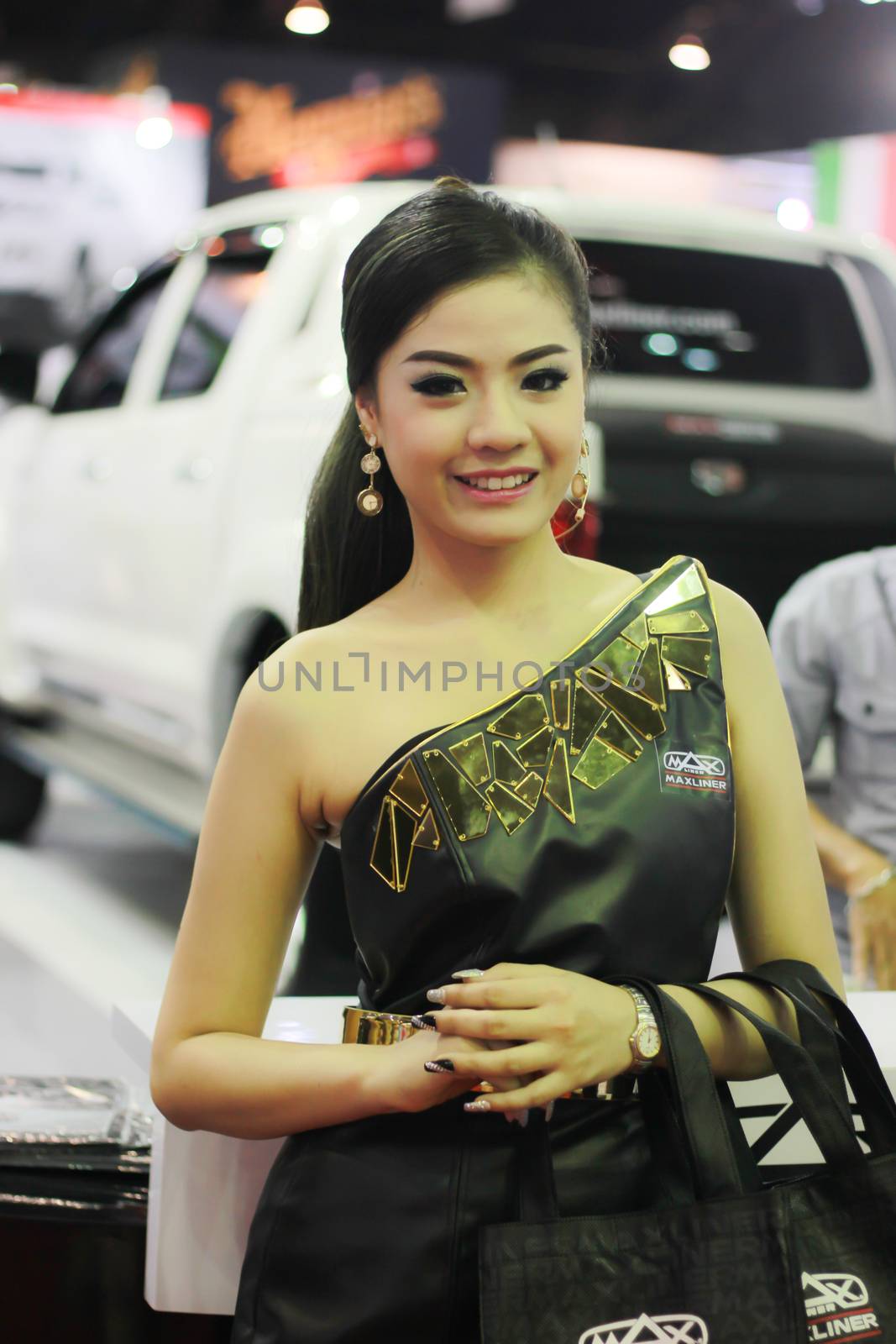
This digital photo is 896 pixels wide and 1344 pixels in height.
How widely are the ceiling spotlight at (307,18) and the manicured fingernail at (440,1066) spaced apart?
9.38 meters

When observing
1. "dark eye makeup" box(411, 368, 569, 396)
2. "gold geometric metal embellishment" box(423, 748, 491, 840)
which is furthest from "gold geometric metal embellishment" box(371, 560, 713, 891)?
"dark eye makeup" box(411, 368, 569, 396)

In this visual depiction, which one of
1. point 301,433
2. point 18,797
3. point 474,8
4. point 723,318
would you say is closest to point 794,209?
point 474,8

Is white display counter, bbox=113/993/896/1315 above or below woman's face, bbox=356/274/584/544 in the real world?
below

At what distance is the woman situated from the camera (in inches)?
49.4

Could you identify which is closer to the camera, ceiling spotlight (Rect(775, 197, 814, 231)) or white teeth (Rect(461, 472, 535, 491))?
white teeth (Rect(461, 472, 535, 491))

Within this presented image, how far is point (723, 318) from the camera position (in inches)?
165

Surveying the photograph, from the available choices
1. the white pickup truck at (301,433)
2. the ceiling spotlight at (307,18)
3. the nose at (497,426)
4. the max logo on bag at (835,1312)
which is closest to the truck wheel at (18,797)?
the white pickup truck at (301,433)

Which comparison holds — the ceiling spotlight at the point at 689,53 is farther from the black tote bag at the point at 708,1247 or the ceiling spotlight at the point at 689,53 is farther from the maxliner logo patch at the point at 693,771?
the black tote bag at the point at 708,1247

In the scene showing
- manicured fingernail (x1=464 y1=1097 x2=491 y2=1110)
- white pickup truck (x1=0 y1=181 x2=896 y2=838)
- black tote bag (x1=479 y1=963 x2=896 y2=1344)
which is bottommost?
black tote bag (x1=479 y1=963 x2=896 y2=1344)

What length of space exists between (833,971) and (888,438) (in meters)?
2.88

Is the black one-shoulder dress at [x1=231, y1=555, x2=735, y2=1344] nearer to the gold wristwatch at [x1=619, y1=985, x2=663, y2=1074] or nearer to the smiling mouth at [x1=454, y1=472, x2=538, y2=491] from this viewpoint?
the gold wristwatch at [x1=619, y1=985, x2=663, y2=1074]

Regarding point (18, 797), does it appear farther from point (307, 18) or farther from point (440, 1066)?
point (307, 18)

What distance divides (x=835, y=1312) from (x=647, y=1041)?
23 centimetres

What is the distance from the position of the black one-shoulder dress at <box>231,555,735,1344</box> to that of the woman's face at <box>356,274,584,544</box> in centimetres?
15
